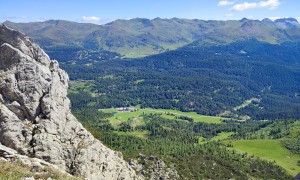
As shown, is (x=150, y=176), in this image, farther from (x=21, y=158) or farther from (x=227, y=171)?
(x=21, y=158)

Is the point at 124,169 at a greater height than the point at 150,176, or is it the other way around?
the point at 124,169

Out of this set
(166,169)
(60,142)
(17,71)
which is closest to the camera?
(60,142)

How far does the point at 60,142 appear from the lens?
62.7m

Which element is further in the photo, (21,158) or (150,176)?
(150,176)

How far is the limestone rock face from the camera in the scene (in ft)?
194

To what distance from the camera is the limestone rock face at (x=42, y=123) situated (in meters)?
59.1

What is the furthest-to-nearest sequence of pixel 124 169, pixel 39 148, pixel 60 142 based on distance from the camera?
pixel 124 169 → pixel 60 142 → pixel 39 148

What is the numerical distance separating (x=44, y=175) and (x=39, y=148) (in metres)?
17.8

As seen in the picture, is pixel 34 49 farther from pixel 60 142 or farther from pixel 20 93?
pixel 60 142

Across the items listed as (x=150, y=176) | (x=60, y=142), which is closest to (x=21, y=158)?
(x=60, y=142)

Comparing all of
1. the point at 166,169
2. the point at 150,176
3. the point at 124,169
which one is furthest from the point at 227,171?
the point at 124,169

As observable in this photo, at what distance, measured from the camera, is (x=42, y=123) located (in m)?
63.2

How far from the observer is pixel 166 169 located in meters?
167

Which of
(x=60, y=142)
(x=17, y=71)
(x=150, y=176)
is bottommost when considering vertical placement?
(x=150, y=176)
